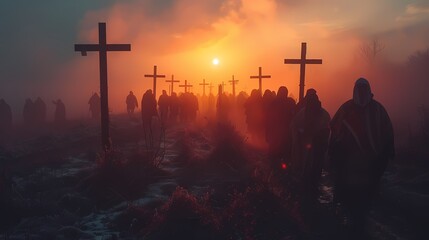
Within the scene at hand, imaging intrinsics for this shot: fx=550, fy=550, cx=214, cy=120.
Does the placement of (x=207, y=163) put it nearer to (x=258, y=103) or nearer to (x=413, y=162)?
(x=413, y=162)

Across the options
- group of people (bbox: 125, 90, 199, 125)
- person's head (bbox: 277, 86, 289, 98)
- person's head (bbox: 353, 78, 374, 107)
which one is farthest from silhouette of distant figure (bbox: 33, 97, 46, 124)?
person's head (bbox: 353, 78, 374, 107)

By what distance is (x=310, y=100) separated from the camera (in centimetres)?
1130

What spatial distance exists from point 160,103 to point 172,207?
2935cm

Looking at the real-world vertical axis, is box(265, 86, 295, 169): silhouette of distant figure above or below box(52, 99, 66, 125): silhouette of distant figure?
above

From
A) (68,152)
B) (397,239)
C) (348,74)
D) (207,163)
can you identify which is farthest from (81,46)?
(348,74)

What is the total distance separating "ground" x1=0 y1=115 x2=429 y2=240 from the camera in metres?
→ 8.05

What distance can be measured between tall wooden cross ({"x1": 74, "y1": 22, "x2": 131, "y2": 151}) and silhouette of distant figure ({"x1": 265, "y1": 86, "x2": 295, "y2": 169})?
15.1 ft

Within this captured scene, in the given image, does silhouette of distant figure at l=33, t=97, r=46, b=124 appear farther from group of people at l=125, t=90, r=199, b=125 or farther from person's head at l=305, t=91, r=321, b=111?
person's head at l=305, t=91, r=321, b=111

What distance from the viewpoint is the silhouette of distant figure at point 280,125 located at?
1579 cm

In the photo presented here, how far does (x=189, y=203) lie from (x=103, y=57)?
8877 mm

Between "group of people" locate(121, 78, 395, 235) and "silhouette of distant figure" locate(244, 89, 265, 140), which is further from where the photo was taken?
"silhouette of distant figure" locate(244, 89, 265, 140)

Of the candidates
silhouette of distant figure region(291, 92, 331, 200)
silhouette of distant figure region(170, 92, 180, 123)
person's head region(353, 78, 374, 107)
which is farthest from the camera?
silhouette of distant figure region(170, 92, 180, 123)

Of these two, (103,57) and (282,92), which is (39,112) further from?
(282,92)

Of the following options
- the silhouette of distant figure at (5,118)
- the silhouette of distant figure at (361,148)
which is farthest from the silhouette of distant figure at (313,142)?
the silhouette of distant figure at (5,118)
